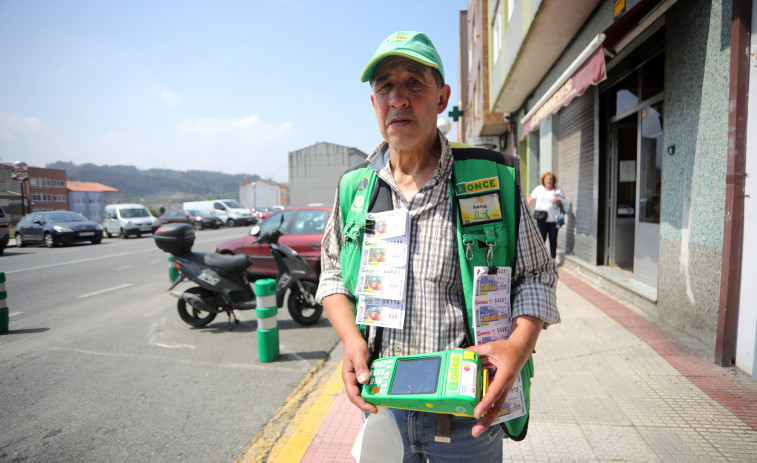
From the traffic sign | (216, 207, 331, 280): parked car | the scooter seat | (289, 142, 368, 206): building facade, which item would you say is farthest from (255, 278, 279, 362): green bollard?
(289, 142, 368, 206): building facade

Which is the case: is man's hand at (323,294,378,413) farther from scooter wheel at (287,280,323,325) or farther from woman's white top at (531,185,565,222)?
woman's white top at (531,185,565,222)

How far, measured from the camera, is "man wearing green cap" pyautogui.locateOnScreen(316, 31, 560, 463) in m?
1.29

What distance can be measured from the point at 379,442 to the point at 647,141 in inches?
247

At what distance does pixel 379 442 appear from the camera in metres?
1.27

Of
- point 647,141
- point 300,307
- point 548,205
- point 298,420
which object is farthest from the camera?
point 548,205

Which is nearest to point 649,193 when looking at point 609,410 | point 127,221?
point 609,410

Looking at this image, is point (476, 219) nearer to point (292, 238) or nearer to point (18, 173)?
point (292, 238)

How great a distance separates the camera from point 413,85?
55.1 inches

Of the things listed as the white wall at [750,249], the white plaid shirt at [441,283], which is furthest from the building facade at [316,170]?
the white plaid shirt at [441,283]

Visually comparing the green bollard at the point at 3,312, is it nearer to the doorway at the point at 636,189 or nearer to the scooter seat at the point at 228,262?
the scooter seat at the point at 228,262

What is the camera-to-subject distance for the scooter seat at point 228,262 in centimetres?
567

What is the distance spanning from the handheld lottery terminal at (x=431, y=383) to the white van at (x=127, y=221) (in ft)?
78.5

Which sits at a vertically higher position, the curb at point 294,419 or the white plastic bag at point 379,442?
the white plastic bag at point 379,442

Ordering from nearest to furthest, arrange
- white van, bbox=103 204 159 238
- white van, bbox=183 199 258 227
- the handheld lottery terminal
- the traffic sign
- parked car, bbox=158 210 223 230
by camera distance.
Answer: the handheld lottery terminal < the traffic sign < white van, bbox=103 204 159 238 < parked car, bbox=158 210 223 230 < white van, bbox=183 199 258 227
